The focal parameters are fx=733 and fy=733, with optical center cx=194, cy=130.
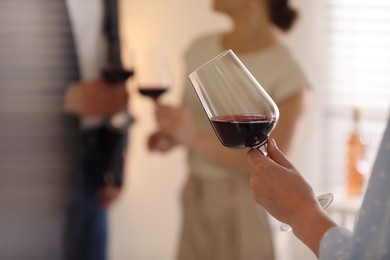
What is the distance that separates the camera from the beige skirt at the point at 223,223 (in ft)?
5.16

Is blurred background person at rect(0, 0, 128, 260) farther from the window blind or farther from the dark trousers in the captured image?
the window blind

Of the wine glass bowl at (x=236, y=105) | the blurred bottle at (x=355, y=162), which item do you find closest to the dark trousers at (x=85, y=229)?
the blurred bottle at (x=355, y=162)

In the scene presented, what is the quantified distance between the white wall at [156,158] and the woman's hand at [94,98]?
35 cm

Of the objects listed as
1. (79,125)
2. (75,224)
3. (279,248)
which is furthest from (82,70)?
(279,248)

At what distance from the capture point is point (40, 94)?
179cm

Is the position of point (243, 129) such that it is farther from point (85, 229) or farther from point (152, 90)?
point (85, 229)

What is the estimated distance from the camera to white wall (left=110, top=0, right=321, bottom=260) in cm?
213

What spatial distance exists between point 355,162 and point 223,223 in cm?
49

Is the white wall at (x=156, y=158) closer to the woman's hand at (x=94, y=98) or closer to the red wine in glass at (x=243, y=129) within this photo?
the woman's hand at (x=94, y=98)

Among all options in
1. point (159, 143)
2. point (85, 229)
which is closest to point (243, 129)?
point (159, 143)

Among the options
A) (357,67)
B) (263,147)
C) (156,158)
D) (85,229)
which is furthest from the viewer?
(156,158)

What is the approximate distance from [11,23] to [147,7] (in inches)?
21.7

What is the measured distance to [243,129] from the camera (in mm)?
788

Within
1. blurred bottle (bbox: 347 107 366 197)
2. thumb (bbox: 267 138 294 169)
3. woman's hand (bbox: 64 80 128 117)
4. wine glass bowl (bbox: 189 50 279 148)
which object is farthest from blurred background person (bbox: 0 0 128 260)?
thumb (bbox: 267 138 294 169)
